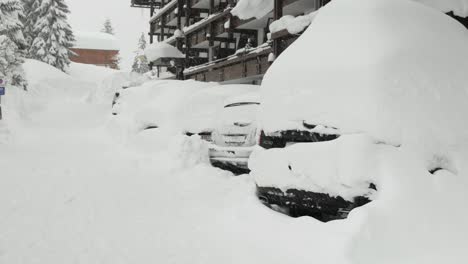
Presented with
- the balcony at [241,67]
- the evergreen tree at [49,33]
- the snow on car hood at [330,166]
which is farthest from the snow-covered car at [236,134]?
the evergreen tree at [49,33]

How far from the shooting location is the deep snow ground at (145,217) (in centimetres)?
436

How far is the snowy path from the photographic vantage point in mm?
4363

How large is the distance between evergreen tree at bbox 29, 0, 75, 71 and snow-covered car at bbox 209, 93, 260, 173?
42.6 meters

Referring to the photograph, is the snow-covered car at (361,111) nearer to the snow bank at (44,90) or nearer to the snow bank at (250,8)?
the snow bank at (250,8)

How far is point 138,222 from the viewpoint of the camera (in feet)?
18.3

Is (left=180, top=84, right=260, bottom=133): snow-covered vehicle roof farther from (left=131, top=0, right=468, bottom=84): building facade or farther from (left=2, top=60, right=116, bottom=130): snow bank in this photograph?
(left=2, top=60, right=116, bottom=130): snow bank

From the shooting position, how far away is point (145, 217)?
584 cm

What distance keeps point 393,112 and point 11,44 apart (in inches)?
1003

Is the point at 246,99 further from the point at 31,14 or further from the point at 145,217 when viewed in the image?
the point at 31,14

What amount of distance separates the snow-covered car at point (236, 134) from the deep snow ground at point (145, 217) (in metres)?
0.31

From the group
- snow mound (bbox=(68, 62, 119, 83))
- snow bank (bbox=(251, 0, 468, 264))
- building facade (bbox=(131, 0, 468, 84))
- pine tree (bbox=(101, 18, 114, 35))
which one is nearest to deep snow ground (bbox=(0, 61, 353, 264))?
snow bank (bbox=(251, 0, 468, 264))

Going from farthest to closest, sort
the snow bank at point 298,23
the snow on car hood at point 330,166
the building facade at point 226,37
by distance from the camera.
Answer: the building facade at point 226,37, the snow bank at point 298,23, the snow on car hood at point 330,166

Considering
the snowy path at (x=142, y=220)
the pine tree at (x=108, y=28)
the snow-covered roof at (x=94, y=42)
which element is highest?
the pine tree at (x=108, y=28)

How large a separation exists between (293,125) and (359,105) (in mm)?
743
